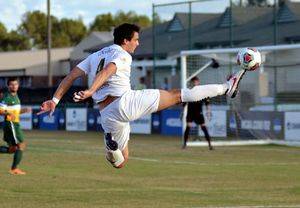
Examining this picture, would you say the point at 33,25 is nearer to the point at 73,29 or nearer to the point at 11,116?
the point at 73,29

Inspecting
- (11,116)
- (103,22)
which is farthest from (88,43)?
(11,116)

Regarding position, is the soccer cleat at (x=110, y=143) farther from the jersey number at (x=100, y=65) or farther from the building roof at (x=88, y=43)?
the building roof at (x=88, y=43)

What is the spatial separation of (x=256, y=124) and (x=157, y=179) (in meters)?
13.3

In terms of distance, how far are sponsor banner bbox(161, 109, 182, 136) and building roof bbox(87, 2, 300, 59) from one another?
238 inches

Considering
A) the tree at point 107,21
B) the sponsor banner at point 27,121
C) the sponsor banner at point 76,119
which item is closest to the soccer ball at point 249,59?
the sponsor banner at point 76,119

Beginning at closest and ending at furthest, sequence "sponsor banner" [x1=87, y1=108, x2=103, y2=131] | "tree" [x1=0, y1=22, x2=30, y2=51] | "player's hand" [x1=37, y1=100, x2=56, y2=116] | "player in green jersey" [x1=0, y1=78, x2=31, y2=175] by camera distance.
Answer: "player's hand" [x1=37, y1=100, x2=56, y2=116], "player in green jersey" [x1=0, y1=78, x2=31, y2=175], "sponsor banner" [x1=87, y1=108, x2=103, y2=131], "tree" [x1=0, y1=22, x2=30, y2=51]

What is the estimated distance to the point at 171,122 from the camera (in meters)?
34.0

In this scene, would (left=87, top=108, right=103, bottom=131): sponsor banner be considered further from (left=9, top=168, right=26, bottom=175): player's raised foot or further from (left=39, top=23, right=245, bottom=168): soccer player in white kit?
(left=39, top=23, right=245, bottom=168): soccer player in white kit

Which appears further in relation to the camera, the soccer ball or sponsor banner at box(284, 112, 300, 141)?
sponsor banner at box(284, 112, 300, 141)

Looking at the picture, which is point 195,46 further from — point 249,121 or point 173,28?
point 249,121

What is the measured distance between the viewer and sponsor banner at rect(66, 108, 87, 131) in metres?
38.5

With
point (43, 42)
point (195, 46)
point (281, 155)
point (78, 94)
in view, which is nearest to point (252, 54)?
point (78, 94)

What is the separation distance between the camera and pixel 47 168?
18.7 m

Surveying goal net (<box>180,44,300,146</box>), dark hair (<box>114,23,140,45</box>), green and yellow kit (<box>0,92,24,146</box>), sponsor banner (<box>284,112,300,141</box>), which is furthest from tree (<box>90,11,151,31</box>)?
dark hair (<box>114,23,140,45</box>)
